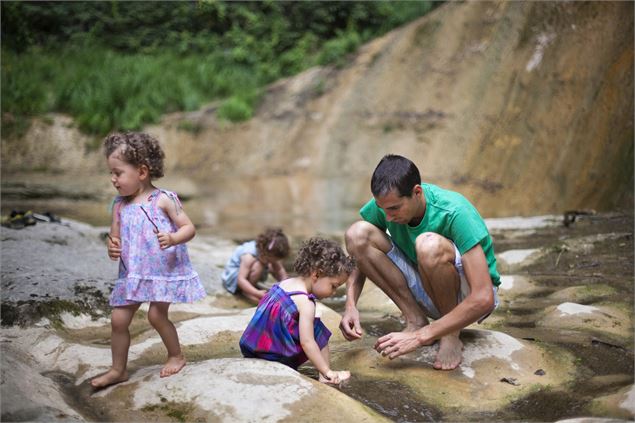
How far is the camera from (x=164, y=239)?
10.4ft

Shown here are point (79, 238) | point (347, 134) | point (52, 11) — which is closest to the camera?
point (79, 238)

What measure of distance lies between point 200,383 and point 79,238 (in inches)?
131

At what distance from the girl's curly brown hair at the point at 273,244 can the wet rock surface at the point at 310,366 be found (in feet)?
1.46

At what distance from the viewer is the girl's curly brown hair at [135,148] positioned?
10.6ft

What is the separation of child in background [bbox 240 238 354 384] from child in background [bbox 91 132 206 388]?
0.35 metres

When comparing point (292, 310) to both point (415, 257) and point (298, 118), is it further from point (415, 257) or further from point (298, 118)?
point (298, 118)

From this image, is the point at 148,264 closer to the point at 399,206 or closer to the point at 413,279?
the point at 399,206

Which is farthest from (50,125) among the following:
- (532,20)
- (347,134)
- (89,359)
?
(89,359)

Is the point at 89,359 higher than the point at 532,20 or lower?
lower

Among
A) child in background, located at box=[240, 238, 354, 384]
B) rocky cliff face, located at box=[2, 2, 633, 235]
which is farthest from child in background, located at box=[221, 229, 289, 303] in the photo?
rocky cliff face, located at box=[2, 2, 633, 235]

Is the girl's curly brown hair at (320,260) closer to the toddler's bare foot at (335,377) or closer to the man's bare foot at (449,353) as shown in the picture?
the toddler's bare foot at (335,377)

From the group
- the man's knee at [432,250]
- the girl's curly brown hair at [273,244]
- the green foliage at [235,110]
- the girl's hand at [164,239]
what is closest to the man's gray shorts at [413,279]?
the man's knee at [432,250]

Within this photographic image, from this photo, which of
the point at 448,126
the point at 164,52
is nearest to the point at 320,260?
the point at 448,126

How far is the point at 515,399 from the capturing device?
10.4ft
